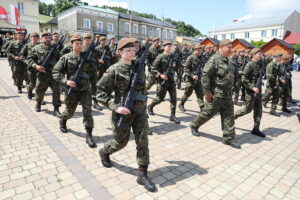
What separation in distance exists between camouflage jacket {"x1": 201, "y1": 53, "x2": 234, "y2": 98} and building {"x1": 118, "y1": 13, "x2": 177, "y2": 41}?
41842mm

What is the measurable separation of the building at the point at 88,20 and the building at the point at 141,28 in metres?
1.77

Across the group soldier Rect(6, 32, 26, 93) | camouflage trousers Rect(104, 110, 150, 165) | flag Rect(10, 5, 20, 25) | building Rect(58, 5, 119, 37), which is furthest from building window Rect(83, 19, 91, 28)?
camouflage trousers Rect(104, 110, 150, 165)

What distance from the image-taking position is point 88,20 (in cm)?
4278

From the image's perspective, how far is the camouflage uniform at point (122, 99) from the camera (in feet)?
10.4

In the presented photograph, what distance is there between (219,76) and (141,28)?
4988 centimetres

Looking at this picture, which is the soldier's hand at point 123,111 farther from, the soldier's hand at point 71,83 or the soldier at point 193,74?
the soldier at point 193,74

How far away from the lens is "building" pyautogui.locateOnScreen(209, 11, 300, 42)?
55.0 m

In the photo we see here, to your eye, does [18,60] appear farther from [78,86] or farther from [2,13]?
[2,13]

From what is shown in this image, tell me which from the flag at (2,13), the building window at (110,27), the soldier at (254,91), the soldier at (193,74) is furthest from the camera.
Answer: the building window at (110,27)

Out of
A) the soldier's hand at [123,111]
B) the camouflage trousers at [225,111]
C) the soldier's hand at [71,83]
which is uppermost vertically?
the soldier's hand at [71,83]

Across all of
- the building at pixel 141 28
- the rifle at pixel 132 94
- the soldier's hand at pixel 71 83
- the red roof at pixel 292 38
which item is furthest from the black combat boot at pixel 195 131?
the red roof at pixel 292 38

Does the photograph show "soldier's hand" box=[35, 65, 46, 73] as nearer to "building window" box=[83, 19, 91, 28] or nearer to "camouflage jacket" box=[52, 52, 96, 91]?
"camouflage jacket" box=[52, 52, 96, 91]

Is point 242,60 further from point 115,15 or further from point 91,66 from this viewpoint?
point 115,15

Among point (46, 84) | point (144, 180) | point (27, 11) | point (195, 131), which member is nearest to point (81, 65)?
point (46, 84)
